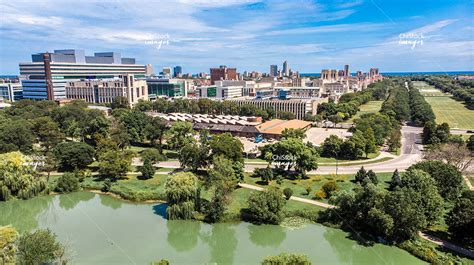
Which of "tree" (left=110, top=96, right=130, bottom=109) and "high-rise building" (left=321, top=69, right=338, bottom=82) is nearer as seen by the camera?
"tree" (left=110, top=96, right=130, bottom=109)

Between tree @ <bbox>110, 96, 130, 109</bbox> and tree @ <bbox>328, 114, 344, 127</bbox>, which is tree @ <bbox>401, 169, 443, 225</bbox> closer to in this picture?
tree @ <bbox>328, 114, 344, 127</bbox>

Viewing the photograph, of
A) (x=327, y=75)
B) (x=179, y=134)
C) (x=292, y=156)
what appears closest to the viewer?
(x=292, y=156)

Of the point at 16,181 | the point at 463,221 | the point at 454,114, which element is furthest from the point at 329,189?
the point at 454,114

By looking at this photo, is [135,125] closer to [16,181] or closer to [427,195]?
[16,181]

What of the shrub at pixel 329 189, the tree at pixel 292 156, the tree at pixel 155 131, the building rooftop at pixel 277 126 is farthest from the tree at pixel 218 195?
the building rooftop at pixel 277 126

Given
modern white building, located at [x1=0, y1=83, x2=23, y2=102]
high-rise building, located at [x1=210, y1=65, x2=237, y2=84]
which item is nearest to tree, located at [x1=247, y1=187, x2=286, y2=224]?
modern white building, located at [x1=0, y1=83, x2=23, y2=102]

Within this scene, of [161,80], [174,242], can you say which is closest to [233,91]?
[161,80]

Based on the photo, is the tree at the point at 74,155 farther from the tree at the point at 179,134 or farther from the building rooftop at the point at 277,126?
the building rooftop at the point at 277,126

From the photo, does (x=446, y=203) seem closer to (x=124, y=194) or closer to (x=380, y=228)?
(x=380, y=228)
